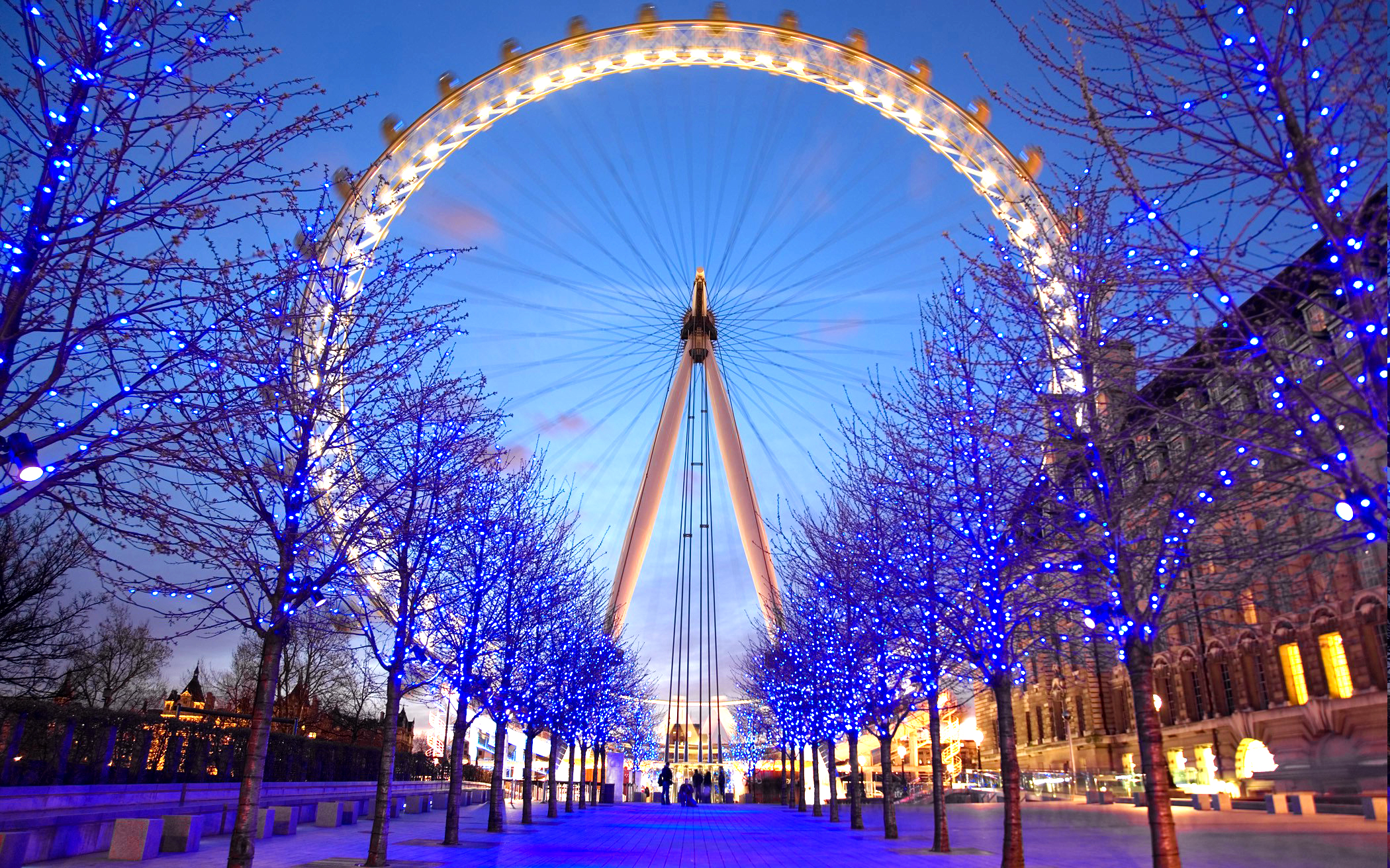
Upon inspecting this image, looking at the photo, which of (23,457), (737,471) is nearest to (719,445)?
(737,471)

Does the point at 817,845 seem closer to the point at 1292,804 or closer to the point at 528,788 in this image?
the point at 528,788

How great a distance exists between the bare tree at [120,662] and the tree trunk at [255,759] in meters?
37.0

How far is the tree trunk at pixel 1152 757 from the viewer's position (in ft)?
33.4

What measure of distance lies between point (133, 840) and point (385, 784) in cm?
379

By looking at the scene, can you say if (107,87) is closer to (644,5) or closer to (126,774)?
(126,774)

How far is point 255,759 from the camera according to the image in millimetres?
11203

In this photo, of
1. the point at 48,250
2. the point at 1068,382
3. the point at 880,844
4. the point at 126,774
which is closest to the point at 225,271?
the point at 48,250

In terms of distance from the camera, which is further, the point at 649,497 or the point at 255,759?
the point at 649,497

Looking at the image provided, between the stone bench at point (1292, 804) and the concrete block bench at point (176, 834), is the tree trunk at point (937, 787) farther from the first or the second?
the concrete block bench at point (176, 834)

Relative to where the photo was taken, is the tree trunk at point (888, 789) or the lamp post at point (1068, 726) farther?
the lamp post at point (1068, 726)

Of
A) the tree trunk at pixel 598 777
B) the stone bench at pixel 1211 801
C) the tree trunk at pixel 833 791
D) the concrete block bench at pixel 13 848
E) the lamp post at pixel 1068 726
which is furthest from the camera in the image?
the lamp post at pixel 1068 726

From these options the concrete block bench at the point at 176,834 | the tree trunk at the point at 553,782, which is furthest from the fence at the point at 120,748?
the tree trunk at the point at 553,782

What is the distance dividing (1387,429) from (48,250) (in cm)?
1087

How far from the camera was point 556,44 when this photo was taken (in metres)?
30.0
